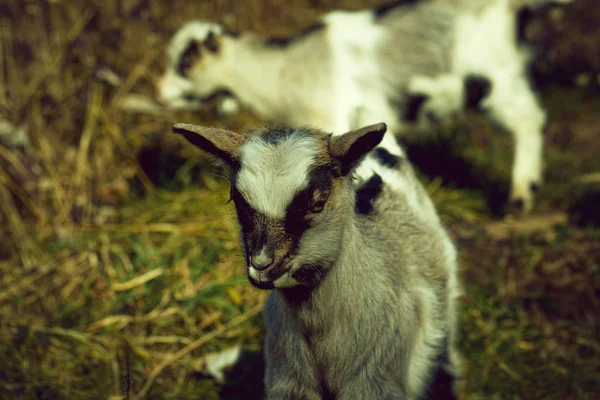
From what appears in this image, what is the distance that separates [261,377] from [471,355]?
1112 millimetres

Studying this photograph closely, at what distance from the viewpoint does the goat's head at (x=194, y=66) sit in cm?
526

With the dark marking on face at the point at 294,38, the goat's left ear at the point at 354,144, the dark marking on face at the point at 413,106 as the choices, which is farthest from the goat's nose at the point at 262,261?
the dark marking on face at the point at 294,38

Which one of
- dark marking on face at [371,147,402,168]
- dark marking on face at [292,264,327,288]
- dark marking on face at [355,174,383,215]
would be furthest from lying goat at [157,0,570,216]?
dark marking on face at [292,264,327,288]

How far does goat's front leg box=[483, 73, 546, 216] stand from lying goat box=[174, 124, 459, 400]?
7.29 feet

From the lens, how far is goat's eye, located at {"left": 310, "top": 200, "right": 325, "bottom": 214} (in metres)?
2.01

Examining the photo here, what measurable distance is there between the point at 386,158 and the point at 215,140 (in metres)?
1.01

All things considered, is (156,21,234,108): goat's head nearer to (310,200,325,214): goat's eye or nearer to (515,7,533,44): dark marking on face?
(515,7,533,44): dark marking on face

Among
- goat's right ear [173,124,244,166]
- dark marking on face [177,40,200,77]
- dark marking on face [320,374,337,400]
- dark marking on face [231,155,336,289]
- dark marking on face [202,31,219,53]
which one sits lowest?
dark marking on face [320,374,337,400]

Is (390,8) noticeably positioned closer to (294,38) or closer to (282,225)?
(294,38)

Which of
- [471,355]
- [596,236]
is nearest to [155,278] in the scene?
[471,355]

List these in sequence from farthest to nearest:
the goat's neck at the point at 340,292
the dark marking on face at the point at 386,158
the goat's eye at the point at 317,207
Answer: the dark marking on face at the point at 386,158
the goat's neck at the point at 340,292
the goat's eye at the point at 317,207

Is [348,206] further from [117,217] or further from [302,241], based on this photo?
[117,217]

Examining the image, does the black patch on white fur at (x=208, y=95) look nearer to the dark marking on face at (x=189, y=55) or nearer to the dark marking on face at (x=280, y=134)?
the dark marking on face at (x=189, y=55)

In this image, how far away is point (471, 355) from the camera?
3.48 meters
